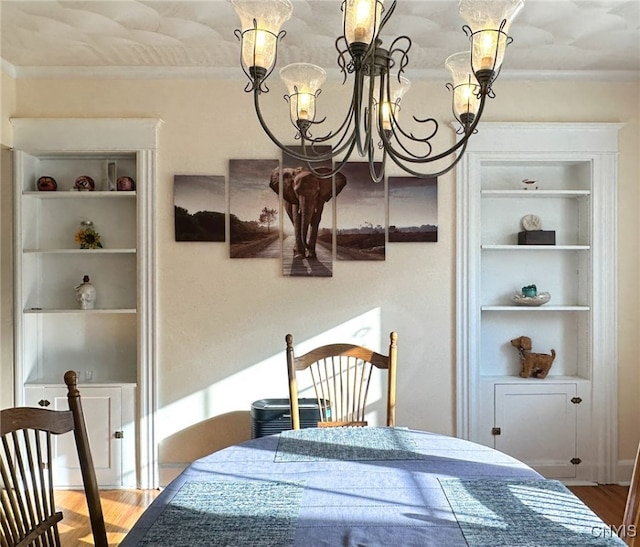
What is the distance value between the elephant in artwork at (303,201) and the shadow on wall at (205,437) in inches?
43.1

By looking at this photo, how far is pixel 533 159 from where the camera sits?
11.2 feet

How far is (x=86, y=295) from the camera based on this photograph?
339cm

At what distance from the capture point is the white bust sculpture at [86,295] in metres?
3.38

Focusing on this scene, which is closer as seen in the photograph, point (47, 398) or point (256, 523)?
point (256, 523)

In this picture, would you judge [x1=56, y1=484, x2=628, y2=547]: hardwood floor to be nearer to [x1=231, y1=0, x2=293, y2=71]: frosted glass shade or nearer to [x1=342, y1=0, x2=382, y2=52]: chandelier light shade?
[x1=231, y1=0, x2=293, y2=71]: frosted glass shade

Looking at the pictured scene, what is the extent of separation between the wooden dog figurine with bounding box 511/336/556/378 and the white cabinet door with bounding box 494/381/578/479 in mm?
88

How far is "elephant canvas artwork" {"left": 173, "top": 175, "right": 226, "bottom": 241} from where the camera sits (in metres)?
3.35

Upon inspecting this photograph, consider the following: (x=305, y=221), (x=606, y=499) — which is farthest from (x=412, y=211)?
(x=606, y=499)

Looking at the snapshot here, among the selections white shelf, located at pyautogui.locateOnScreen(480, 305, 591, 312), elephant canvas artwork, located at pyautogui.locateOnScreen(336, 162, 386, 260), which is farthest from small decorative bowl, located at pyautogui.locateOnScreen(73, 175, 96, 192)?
white shelf, located at pyautogui.locateOnScreen(480, 305, 591, 312)

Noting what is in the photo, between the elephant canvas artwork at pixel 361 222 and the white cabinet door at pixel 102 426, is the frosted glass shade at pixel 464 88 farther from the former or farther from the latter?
the white cabinet door at pixel 102 426

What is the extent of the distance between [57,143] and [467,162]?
8.24 feet

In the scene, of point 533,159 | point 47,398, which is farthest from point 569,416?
point 47,398

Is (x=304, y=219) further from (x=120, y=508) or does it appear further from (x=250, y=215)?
(x=120, y=508)

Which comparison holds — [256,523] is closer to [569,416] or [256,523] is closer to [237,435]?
[237,435]
